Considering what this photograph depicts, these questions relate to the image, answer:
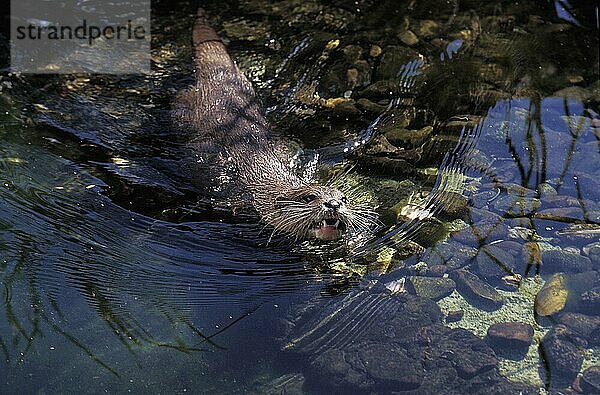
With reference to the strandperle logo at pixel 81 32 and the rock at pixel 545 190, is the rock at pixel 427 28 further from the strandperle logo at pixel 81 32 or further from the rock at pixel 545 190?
the strandperle logo at pixel 81 32

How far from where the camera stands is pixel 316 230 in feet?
12.3

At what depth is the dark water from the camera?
3.01m

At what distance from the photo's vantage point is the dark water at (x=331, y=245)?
3.01m

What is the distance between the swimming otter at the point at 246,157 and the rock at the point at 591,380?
4.01 feet

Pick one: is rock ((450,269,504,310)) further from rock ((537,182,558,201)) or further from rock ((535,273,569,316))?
rock ((537,182,558,201))

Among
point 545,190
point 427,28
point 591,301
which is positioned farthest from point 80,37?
point 591,301

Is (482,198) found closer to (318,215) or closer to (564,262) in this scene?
(564,262)

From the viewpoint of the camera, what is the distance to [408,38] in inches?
211

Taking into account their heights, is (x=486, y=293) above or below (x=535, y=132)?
below

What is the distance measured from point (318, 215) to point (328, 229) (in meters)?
0.12

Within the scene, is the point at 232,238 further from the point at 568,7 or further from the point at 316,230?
the point at 568,7

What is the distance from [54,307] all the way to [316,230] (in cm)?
126

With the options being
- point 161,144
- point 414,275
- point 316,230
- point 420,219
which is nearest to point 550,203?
point 420,219

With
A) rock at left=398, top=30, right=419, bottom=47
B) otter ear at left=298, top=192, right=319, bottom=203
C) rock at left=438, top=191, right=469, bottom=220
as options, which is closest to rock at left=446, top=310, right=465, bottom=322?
→ rock at left=438, top=191, right=469, bottom=220
